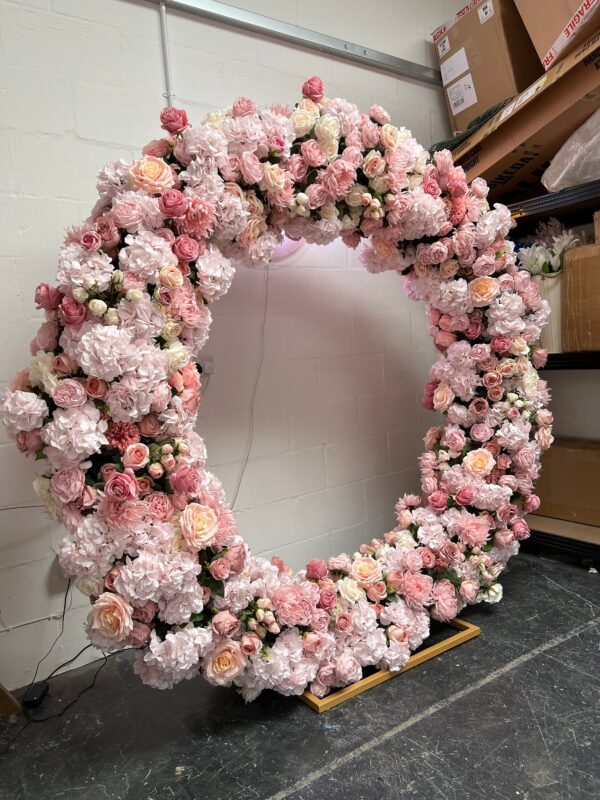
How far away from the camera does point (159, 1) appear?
1.73 metres

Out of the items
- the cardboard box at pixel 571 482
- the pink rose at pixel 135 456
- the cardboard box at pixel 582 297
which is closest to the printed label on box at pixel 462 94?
the cardboard box at pixel 582 297

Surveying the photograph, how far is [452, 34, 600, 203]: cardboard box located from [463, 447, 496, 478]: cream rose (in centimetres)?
109

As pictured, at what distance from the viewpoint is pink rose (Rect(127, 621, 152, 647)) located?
1.20 meters

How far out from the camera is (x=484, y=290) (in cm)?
174

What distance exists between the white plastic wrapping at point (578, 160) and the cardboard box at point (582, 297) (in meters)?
0.15

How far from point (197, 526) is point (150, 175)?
77 cm

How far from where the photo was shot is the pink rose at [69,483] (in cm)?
118

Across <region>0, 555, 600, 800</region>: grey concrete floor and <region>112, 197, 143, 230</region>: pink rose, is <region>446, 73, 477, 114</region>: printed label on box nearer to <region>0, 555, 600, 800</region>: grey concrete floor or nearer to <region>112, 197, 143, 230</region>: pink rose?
<region>112, 197, 143, 230</region>: pink rose

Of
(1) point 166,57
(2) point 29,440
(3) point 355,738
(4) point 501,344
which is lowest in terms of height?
(3) point 355,738

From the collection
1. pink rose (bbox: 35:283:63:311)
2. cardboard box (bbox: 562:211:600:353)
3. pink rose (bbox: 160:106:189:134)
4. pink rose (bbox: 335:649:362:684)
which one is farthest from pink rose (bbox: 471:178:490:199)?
pink rose (bbox: 335:649:362:684)

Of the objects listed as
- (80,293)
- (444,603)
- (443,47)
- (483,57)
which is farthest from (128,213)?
(443,47)

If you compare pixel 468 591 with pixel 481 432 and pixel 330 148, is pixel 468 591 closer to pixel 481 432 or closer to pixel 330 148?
pixel 481 432

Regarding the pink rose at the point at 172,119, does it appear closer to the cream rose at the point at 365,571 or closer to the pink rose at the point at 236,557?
the pink rose at the point at 236,557

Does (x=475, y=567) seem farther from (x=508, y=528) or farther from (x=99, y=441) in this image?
(x=99, y=441)
